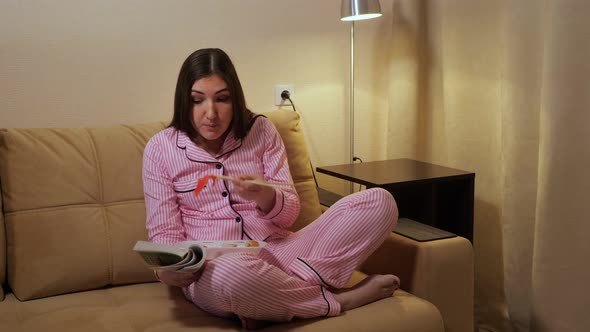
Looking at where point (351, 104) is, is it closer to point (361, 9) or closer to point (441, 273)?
point (361, 9)

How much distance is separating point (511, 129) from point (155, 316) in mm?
1313

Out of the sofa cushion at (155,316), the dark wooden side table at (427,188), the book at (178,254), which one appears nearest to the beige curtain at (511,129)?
the dark wooden side table at (427,188)

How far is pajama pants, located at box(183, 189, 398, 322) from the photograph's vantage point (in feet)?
4.59

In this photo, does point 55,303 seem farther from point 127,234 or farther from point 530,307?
point 530,307

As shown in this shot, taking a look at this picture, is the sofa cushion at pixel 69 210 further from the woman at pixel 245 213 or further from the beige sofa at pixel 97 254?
the woman at pixel 245 213

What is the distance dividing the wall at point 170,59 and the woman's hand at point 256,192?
0.71m

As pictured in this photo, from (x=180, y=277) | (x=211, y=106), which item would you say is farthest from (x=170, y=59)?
(x=180, y=277)

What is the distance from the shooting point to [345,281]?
1601 millimetres

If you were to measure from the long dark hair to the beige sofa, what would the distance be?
0.67 feet

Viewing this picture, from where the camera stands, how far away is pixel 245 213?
1.77 metres

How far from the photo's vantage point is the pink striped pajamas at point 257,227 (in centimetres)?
142

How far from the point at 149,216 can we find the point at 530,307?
4.28ft

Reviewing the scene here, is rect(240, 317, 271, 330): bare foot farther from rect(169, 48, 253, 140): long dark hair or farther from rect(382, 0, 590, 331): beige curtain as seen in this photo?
rect(382, 0, 590, 331): beige curtain

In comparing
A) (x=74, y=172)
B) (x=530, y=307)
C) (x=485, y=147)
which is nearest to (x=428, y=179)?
(x=485, y=147)
